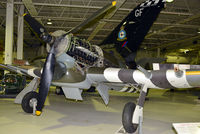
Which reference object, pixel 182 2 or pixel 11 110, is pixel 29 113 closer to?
pixel 11 110

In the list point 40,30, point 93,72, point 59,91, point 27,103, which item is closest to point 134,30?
point 93,72

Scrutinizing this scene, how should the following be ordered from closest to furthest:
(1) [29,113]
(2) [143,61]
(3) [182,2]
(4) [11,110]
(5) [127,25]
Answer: (1) [29,113] → (4) [11,110] → (5) [127,25] → (2) [143,61] → (3) [182,2]

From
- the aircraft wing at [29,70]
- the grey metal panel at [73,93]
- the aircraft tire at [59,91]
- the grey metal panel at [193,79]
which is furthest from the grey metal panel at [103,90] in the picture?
the aircraft tire at [59,91]

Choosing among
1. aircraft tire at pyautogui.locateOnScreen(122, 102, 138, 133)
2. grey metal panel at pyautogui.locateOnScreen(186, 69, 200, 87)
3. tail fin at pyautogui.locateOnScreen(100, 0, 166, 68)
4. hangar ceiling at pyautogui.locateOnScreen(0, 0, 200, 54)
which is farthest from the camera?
hangar ceiling at pyautogui.locateOnScreen(0, 0, 200, 54)

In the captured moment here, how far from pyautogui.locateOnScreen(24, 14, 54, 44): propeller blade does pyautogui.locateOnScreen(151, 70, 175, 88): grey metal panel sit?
2863 millimetres

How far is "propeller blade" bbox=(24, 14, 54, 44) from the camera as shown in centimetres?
523

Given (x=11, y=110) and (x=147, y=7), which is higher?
(x=147, y=7)

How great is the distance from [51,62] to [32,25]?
157 centimetres

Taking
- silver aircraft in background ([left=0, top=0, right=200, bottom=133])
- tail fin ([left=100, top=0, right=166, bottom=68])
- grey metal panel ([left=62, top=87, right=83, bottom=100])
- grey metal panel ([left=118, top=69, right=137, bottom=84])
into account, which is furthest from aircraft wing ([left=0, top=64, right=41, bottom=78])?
tail fin ([left=100, top=0, right=166, bottom=68])

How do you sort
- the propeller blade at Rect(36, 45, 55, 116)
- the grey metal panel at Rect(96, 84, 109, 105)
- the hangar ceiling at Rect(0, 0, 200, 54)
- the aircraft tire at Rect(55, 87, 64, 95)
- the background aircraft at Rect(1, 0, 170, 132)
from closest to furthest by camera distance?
the propeller blade at Rect(36, 45, 55, 116) < the background aircraft at Rect(1, 0, 170, 132) < the grey metal panel at Rect(96, 84, 109, 105) < the aircraft tire at Rect(55, 87, 64, 95) < the hangar ceiling at Rect(0, 0, 200, 54)

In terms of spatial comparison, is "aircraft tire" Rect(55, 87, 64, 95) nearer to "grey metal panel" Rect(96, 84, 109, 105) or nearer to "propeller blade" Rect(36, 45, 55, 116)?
"grey metal panel" Rect(96, 84, 109, 105)

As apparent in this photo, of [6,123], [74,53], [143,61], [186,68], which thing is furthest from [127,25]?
[6,123]

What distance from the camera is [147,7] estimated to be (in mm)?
8141

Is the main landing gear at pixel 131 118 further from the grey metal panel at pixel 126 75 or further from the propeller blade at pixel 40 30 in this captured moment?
the propeller blade at pixel 40 30
